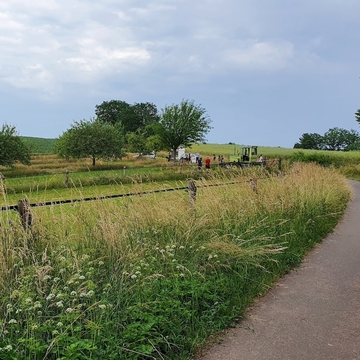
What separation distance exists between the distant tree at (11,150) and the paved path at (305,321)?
42.4 meters

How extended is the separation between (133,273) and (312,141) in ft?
432

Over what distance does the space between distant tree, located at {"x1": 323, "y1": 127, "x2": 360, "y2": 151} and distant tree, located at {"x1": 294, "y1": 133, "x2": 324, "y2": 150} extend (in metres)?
1.56

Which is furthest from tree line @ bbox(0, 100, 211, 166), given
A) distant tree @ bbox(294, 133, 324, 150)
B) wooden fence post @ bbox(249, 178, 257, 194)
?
distant tree @ bbox(294, 133, 324, 150)

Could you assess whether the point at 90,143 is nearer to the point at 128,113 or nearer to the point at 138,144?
the point at 138,144

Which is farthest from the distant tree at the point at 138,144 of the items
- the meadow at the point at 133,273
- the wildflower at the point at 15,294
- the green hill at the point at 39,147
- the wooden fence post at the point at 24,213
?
the wildflower at the point at 15,294

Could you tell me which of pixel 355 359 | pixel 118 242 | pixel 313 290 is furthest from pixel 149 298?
pixel 313 290

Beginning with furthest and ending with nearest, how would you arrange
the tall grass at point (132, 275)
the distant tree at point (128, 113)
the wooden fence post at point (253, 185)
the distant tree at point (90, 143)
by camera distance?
the distant tree at point (128, 113), the distant tree at point (90, 143), the wooden fence post at point (253, 185), the tall grass at point (132, 275)

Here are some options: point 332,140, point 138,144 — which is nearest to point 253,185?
point 138,144

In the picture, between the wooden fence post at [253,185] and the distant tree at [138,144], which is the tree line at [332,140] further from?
the wooden fence post at [253,185]

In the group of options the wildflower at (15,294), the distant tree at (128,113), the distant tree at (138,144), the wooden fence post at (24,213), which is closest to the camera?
the wildflower at (15,294)

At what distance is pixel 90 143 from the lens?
2053 inches

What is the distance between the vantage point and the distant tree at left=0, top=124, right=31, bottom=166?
1724 inches

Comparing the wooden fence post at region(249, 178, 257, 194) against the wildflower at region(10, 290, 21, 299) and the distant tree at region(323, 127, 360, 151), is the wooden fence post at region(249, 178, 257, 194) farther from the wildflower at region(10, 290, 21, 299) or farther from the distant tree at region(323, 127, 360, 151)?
the distant tree at region(323, 127, 360, 151)

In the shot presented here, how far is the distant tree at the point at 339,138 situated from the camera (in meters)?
124
